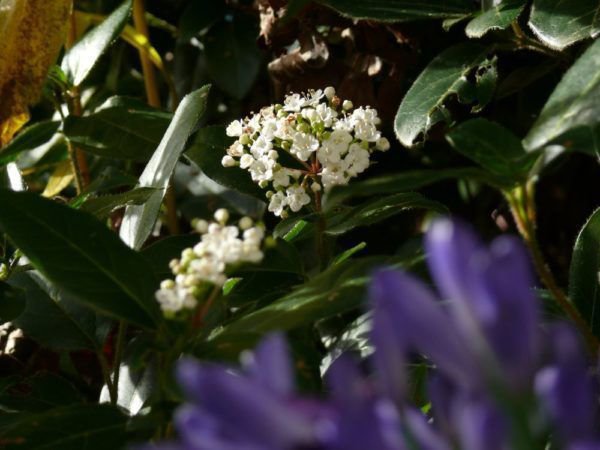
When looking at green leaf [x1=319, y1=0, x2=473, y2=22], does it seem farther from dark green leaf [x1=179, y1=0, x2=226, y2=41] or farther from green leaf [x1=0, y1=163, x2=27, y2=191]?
dark green leaf [x1=179, y1=0, x2=226, y2=41]

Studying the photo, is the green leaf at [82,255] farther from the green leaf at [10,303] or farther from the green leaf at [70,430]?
the green leaf at [10,303]

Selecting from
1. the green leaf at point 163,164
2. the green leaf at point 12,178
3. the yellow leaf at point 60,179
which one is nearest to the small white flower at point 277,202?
the green leaf at point 163,164

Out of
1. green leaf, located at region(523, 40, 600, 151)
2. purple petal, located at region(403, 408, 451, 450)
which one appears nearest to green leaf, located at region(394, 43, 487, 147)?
green leaf, located at region(523, 40, 600, 151)

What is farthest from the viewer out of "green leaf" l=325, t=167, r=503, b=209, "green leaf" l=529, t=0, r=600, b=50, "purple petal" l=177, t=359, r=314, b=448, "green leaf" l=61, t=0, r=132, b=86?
"green leaf" l=61, t=0, r=132, b=86

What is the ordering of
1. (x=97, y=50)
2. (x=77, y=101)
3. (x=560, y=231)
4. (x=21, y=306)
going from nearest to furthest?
(x=21, y=306) → (x=97, y=50) → (x=77, y=101) → (x=560, y=231)

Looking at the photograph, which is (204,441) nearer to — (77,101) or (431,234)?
(431,234)

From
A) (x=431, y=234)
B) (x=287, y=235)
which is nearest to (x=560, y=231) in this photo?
(x=287, y=235)
